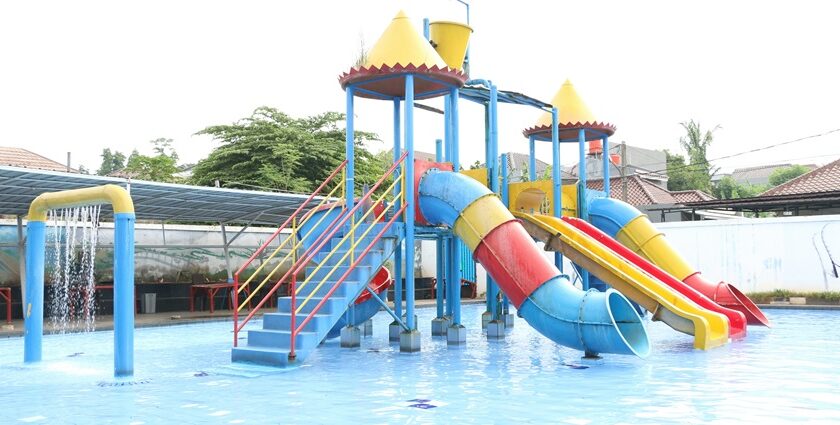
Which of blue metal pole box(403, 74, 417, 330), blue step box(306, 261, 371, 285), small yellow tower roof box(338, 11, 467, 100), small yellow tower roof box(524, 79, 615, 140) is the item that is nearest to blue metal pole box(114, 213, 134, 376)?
blue step box(306, 261, 371, 285)

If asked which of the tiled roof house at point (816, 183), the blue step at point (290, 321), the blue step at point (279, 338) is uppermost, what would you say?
the tiled roof house at point (816, 183)

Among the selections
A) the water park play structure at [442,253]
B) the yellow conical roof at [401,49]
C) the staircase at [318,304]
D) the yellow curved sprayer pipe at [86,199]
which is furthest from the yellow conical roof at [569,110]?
the yellow curved sprayer pipe at [86,199]

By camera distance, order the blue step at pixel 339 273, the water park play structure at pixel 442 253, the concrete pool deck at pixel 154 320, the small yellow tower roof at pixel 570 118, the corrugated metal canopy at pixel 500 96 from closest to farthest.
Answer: the water park play structure at pixel 442 253
the blue step at pixel 339 273
the corrugated metal canopy at pixel 500 96
the concrete pool deck at pixel 154 320
the small yellow tower roof at pixel 570 118

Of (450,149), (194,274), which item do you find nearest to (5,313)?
(194,274)

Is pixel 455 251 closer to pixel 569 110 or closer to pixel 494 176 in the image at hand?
pixel 494 176

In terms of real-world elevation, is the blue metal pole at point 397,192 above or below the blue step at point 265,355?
above

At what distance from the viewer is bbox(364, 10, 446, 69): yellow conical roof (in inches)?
454

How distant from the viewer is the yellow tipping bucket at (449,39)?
14117 mm

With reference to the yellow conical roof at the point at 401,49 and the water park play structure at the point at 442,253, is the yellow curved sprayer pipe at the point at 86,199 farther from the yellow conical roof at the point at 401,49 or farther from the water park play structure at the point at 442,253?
the yellow conical roof at the point at 401,49

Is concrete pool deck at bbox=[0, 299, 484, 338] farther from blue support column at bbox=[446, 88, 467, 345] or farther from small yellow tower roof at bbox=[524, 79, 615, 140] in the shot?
small yellow tower roof at bbox=[524, 79, 615, 140]

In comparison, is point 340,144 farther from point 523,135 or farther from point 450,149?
point 450,149

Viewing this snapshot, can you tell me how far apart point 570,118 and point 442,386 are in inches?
393

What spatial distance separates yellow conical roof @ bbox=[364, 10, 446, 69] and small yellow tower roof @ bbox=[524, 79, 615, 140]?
5800 mm

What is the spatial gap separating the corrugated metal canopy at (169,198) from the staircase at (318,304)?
5.00 meters
